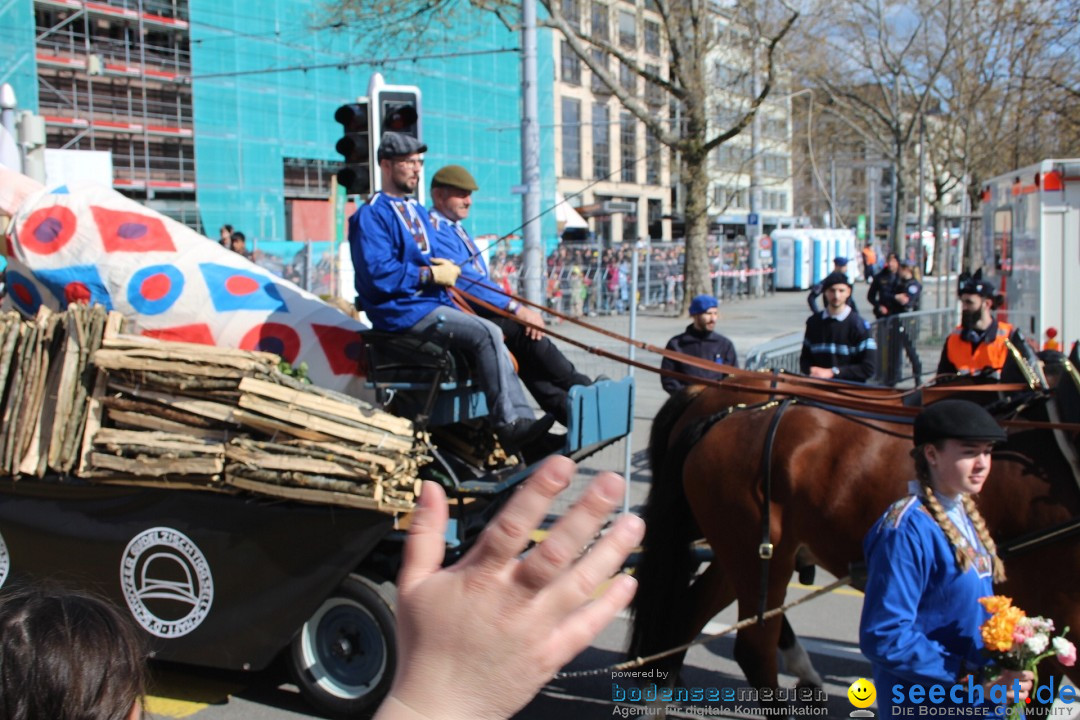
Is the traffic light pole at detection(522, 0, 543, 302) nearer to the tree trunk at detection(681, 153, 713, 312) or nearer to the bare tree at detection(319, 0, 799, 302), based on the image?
the bare tree at detection(319, 0, 799, 302)

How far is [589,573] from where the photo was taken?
3.82 feet

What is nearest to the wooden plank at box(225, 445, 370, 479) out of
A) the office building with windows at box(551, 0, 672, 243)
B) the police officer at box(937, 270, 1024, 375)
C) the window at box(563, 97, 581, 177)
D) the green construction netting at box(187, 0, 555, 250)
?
the police officer at box(937, 270, 1024, 375)

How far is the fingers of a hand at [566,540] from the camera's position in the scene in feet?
3.68

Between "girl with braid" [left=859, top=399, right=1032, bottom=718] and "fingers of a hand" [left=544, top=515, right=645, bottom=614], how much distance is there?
82.8 inches

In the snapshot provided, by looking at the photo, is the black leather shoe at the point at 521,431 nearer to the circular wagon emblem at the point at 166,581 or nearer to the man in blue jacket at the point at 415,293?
the man in blue jacket at the point at 415,293

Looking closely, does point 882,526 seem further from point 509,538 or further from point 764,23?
point 764,23

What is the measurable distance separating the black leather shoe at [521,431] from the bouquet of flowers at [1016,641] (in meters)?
2.86

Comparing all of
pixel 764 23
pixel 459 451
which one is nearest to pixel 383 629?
pixel 459 451

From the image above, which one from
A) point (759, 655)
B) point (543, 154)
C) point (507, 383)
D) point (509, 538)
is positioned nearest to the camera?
point (509, 538)

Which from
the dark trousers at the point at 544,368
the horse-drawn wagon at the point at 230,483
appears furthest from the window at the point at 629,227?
the horse-drawn wagon at the point at 230,483

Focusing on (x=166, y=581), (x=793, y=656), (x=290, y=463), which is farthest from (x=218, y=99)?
(x=793, y=656)

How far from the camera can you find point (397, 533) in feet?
16.2

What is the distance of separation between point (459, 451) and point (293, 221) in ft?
125

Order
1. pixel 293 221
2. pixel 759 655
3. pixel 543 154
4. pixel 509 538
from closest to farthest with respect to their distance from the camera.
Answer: pixel 509 538
pixel 759 655
pixel 293 221
pixel 543 154
